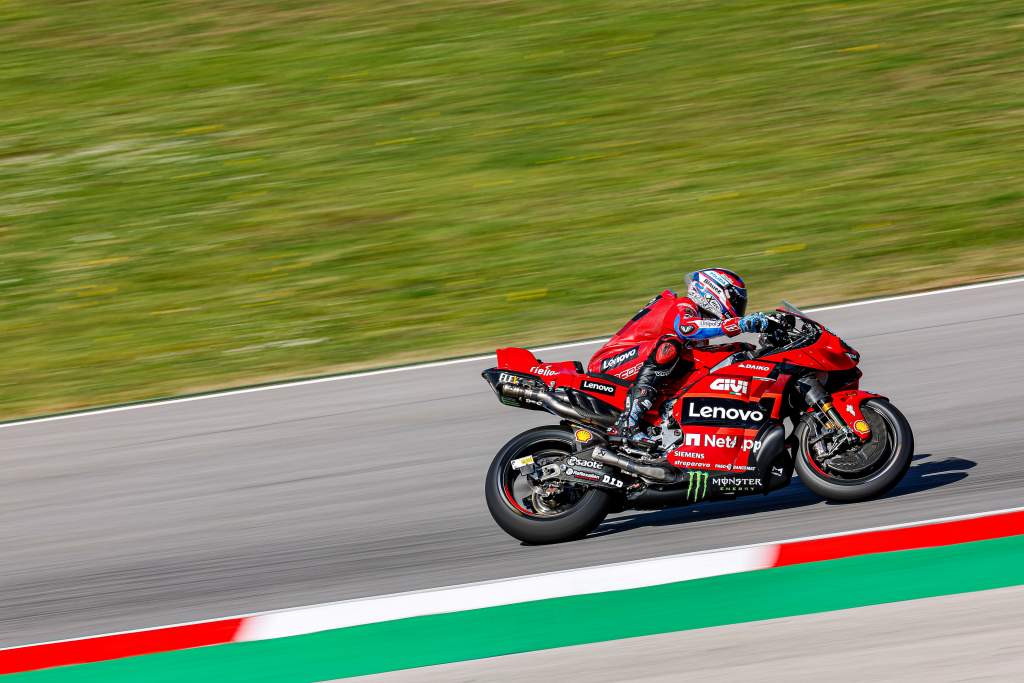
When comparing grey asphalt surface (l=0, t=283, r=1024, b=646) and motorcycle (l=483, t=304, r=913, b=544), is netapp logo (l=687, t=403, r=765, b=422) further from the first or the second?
grey asphalt surface (l=0, t=283, r=1024, b=646)

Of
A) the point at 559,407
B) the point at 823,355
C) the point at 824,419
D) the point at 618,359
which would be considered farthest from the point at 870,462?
the point at 559,407

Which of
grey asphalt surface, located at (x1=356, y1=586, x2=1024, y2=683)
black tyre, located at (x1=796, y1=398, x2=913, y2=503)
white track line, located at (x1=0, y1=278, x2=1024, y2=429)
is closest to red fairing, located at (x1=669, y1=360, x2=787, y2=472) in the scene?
black tyre, located at (x1=796, y1=398, x2=913, y2=503)

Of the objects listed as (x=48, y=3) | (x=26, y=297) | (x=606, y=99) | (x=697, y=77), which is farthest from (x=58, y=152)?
(x=697, y=77)

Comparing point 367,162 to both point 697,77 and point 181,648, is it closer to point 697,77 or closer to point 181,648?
point 697,77

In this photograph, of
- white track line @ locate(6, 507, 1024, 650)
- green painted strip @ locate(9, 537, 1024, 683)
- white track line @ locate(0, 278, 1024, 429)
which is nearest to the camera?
green painted strip @ locate(9, 537, 1024, 683)

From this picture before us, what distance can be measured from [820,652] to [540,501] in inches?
91.3

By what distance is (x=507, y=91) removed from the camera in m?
19.0

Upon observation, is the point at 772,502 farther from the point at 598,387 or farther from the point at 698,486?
the point at 598,387

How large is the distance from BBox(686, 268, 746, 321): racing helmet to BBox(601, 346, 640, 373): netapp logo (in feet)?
1.56

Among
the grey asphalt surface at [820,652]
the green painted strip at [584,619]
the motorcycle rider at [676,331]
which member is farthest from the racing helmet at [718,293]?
the grey asphalt surface at [820,652]

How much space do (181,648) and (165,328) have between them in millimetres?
7582

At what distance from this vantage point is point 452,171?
17.1 meters

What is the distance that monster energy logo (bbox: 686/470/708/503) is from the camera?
7.19m

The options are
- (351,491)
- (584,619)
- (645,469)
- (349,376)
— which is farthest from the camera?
(349,376)
